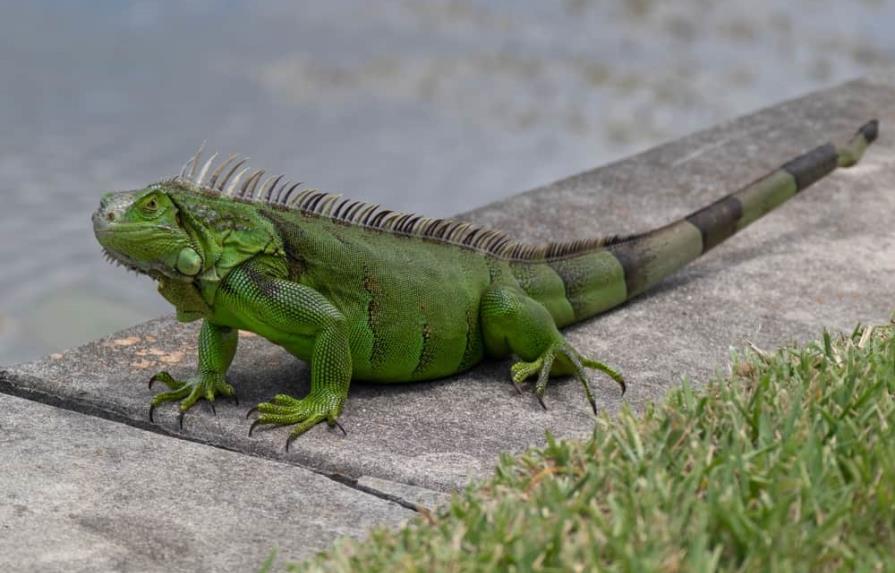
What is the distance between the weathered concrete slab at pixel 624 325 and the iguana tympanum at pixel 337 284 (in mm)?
95

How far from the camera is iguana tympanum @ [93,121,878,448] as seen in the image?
3.78 meters

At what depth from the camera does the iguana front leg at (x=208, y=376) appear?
3.90 meters

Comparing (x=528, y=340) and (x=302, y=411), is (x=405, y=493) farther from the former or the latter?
(x=528, y=340)

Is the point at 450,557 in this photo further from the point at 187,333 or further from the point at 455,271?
the point at 187,333

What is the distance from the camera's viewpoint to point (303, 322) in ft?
12.6

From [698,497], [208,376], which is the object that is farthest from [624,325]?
[698,497]

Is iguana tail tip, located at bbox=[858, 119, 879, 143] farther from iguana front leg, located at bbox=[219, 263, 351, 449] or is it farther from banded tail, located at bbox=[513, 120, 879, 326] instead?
iguana front leg, located at bbox=[219, 263, 351, 449]

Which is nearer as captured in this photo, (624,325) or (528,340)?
(528,340)

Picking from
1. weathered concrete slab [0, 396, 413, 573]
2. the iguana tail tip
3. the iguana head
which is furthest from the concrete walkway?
the iguana head

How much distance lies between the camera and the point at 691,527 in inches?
101

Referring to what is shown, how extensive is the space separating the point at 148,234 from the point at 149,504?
81 cm

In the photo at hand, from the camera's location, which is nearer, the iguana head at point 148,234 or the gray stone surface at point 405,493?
the gray stone surface at point 405,493

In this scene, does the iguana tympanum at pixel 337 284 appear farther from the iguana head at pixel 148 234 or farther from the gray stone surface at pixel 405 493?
the gray stone surface at pixel 405 493

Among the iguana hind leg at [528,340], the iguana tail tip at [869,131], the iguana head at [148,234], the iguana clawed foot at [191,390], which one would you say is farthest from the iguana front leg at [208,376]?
the iguana tail tip at [869,131]
